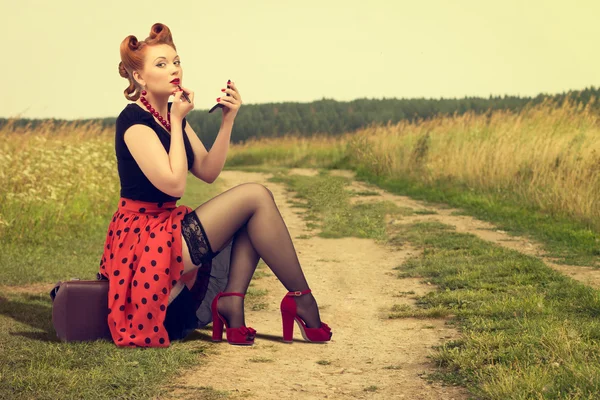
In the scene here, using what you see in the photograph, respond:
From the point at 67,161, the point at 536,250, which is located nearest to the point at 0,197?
the point at 67,161

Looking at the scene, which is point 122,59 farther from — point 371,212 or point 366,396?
point 371,212

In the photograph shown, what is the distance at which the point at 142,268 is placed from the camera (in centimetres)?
418

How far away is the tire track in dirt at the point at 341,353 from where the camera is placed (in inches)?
151

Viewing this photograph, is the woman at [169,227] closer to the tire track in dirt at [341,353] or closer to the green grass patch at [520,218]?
the tire track in dirt at [341,353]

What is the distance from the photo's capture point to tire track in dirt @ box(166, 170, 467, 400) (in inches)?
151

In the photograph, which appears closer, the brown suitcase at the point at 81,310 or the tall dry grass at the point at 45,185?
the brown suitcase at the point at 81,310

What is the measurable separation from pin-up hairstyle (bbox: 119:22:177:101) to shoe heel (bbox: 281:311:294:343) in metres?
1.53

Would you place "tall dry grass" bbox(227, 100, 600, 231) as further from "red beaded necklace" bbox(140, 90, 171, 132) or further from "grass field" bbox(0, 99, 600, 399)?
"red beaded necklace" bbox(140, 90, 171, 132)

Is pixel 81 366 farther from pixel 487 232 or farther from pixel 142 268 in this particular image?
pixel 487 232

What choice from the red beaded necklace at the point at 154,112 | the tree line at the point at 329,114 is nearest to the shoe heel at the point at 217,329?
the red beaded necklace at the point at 154,112

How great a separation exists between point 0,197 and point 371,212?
5254mm

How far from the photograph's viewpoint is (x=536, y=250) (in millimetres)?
8586

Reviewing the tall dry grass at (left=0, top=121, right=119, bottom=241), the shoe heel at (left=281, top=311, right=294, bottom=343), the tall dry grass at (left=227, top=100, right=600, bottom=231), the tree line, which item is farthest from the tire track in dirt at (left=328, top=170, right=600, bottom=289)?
the tree line

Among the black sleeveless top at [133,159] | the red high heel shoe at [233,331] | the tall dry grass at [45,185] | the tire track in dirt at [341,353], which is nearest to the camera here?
the tire track in dirt at [341,353]
